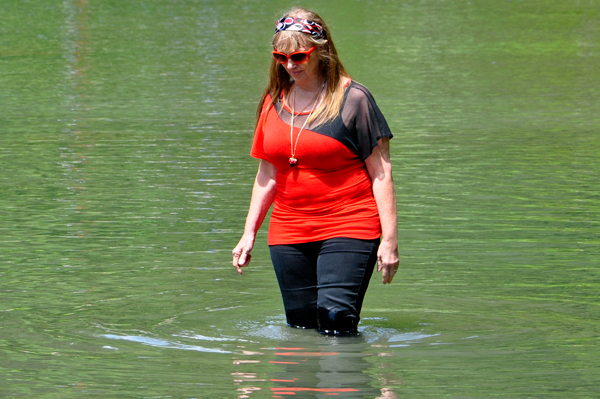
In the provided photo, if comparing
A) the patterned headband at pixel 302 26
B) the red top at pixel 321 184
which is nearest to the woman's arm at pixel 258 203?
the red top at pixel 321 184

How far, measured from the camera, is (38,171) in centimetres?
1135

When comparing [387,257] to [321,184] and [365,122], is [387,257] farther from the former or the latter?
[365,122]

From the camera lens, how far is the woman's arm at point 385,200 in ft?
16.2

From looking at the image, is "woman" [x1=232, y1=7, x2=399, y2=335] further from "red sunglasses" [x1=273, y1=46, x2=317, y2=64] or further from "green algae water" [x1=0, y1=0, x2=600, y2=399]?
"green algae water" [x1=0, y1=0, x2=600, y2=399]

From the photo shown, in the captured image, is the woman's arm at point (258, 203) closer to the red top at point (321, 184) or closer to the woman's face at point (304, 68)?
the red top at point (321, 184)

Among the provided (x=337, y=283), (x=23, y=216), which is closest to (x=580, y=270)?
(x=337, y=283)

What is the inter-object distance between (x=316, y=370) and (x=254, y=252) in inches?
121

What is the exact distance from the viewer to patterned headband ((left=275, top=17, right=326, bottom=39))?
485cm

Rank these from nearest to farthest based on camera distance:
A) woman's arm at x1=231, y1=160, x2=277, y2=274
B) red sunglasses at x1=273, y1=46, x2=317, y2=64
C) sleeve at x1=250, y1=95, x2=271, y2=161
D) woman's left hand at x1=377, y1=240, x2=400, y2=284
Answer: red sunglasses at x1=273, y1=46, x2=317, y2=64, woman's left hand at x1=377, y1=240, x2=400, y2=284, sleeve at x1=250, y1=95, x2=271, y2=161, woman's arm at x1=231, y1=160, x2=277, y2=274

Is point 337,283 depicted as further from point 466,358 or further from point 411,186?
point 411,186

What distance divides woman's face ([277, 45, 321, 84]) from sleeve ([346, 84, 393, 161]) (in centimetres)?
19

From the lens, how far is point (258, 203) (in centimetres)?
529

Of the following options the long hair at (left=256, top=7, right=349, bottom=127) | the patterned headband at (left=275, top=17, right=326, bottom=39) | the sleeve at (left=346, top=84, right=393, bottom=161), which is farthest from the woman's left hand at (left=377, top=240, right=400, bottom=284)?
the patterned headband at (left=275, top=17, right=326, bottom=39)

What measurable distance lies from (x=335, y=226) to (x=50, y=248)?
3.65m
